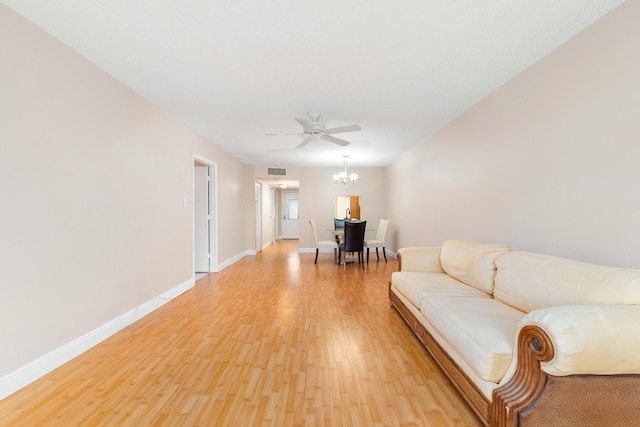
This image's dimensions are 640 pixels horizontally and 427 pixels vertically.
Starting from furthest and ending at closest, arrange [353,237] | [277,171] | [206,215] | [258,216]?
[258,216], [277,171], [353,237], [206,215]

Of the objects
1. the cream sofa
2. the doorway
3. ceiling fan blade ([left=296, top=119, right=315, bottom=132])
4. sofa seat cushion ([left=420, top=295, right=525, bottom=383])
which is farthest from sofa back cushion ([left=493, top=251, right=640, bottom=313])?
the doorway

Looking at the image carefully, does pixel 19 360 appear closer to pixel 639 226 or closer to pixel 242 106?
pixel 242 106

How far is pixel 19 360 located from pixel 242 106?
9.51 feet

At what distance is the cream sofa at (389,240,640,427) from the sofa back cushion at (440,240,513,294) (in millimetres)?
124

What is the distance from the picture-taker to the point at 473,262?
8.11ft

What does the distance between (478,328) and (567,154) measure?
5.08 ft

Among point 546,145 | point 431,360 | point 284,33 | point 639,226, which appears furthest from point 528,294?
point 284,33

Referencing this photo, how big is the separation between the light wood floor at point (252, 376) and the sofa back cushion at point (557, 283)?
798mm

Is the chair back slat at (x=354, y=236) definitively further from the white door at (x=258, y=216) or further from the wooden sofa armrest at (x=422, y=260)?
the white door at (x=258, y=216)

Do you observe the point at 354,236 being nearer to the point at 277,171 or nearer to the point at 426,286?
the point at 426,286

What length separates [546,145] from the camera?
219 centimetres

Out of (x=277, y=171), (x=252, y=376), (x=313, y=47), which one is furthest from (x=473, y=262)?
(x=277, y=171)

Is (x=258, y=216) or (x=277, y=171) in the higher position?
(x=277, y=171)

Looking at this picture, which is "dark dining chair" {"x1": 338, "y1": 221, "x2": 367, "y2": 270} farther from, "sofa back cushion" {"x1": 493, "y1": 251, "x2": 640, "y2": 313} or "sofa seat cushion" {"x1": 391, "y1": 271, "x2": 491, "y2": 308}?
"sofa back cushion" {"x1": 493, "y1": 251, "x2": 640, "y2": 313}
